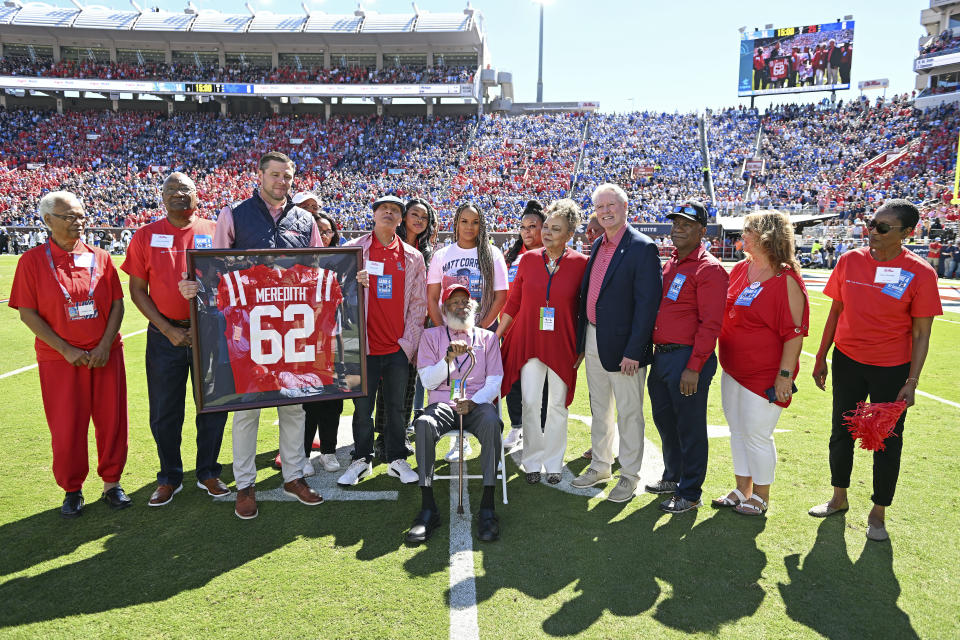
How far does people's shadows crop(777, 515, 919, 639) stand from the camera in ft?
9.33

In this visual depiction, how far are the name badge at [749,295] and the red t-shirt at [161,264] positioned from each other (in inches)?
149

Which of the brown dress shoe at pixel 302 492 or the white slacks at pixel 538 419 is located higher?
the white slacks at pixel 538 419

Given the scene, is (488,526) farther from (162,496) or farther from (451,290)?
(162,496)

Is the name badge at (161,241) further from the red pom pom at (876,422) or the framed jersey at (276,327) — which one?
the red pom pom at (876,422)

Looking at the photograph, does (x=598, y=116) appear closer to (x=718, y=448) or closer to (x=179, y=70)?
(x=179, y=70)

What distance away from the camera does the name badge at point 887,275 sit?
3.67m

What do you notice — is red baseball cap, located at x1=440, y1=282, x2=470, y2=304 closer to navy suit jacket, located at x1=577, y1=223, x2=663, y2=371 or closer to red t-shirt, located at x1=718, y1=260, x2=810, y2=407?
navy suit jacket, located at x1=577, y1=223, x2=663, y2=371

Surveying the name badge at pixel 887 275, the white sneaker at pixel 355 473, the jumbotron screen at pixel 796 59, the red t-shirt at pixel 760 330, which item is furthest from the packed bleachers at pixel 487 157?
the name badge at pixel 887 275

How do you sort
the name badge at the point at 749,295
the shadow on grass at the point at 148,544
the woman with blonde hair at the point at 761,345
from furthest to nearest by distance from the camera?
the name badge at the point at 749,295
the woman with blonde hair at the point at 761,345
the shadow on grass at the point at 148,544

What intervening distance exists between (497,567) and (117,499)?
106 inches

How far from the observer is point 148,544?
3523 millimetres

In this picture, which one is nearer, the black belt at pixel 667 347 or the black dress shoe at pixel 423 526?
the black dress shoe at pixel 423 526

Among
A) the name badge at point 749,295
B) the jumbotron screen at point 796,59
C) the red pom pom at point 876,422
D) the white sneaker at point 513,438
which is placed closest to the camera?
the red pom pom at point 876,422

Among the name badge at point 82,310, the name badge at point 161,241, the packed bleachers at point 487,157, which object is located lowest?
the name badge at point 82,310
